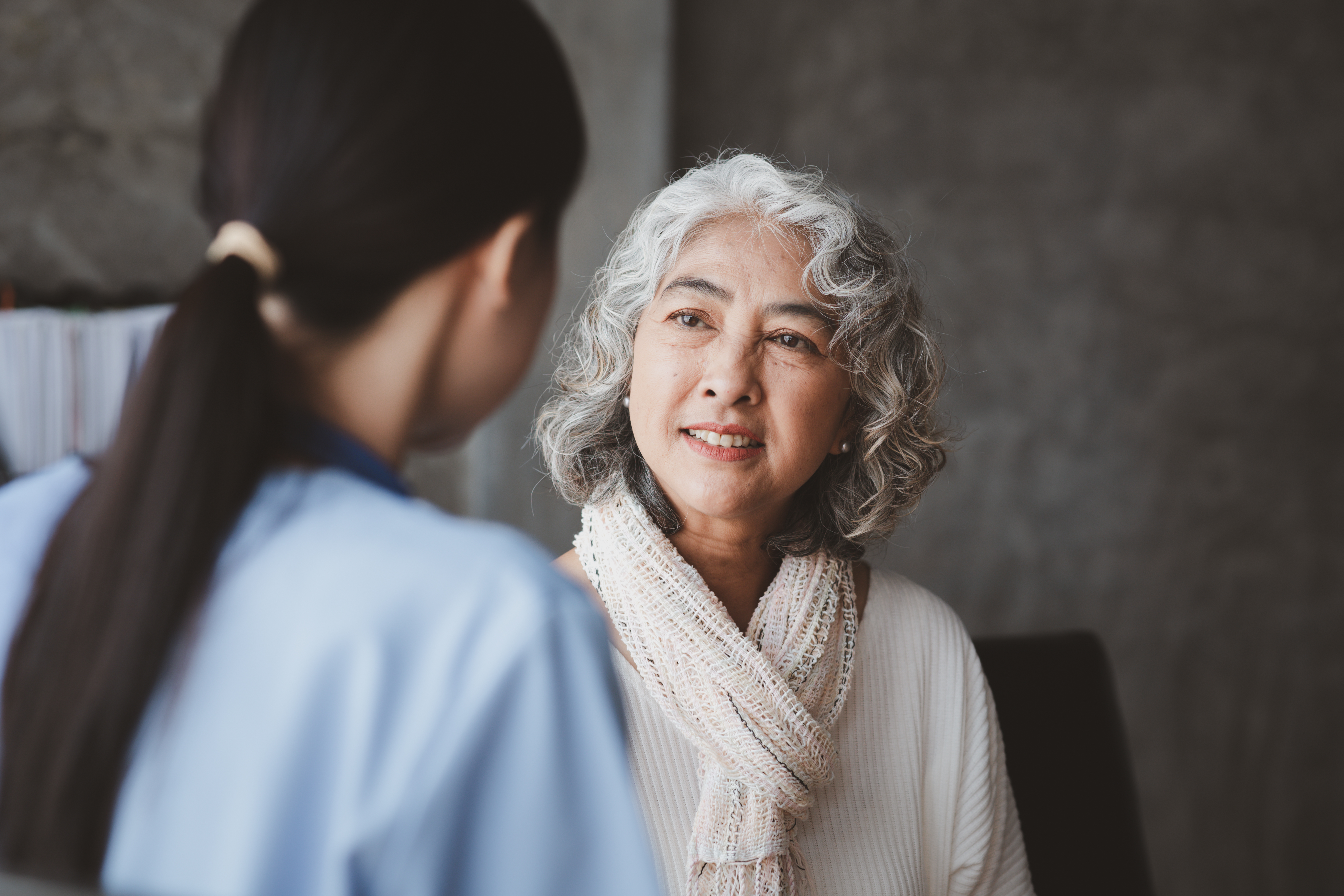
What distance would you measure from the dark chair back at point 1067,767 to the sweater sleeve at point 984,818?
0.56 ft

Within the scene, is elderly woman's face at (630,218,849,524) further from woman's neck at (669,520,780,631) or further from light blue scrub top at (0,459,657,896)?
light blue scrub top at (0,459,657,896)

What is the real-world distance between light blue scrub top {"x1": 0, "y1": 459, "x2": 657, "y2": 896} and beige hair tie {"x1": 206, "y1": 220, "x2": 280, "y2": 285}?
0.45ft

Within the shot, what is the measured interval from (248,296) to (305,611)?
0.64ft

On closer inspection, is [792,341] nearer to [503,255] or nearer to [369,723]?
[503,255]

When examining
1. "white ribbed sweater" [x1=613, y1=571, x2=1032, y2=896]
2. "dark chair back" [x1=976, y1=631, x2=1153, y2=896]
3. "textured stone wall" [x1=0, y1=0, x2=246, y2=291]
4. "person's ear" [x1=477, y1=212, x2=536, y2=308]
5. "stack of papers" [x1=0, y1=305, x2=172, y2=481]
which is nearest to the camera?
"person's ear" [x1=477, y1=212, x2=536, y2=308]

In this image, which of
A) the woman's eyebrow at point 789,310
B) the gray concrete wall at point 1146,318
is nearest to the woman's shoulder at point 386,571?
the woman's eyebrow at point 789,310

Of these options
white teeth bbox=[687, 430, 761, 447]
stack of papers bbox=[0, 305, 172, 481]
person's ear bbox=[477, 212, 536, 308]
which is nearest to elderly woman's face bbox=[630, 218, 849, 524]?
white teeth bbox=[687, 430, 761, 447]

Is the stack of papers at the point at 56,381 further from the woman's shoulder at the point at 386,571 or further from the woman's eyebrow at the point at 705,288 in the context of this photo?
the woman's shoulder at the point at 386,571

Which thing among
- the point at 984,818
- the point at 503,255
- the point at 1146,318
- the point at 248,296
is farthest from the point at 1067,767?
the point at 1146,318

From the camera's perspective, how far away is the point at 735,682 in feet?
4.85

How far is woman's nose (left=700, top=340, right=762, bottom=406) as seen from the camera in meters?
1.53

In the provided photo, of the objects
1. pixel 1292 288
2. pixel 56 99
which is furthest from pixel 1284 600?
pixel 56 99

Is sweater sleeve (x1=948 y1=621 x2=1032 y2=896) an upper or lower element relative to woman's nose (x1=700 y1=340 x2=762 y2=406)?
lower

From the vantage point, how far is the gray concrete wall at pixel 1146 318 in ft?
11.7
